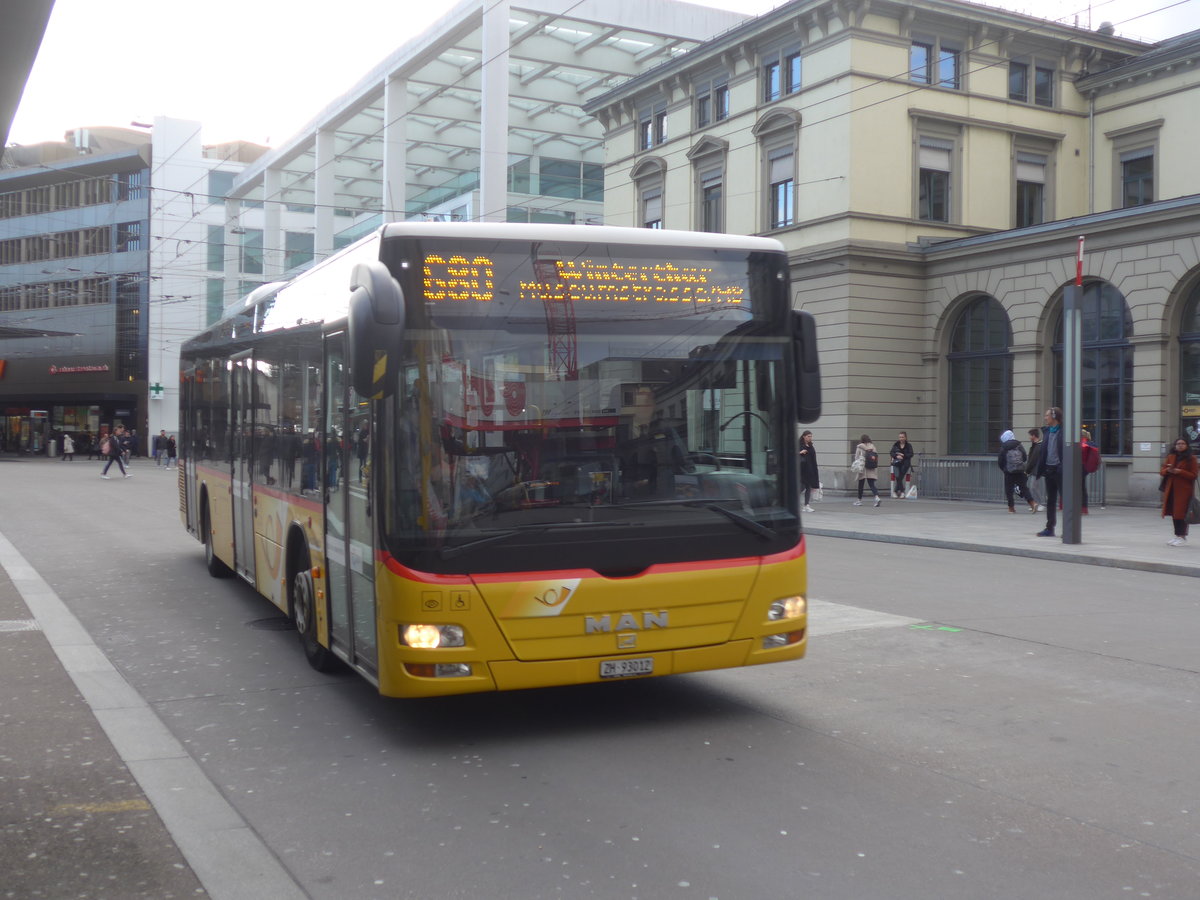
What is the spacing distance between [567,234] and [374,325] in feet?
3.86

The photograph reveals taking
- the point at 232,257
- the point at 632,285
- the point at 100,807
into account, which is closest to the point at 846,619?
the point at 632,285

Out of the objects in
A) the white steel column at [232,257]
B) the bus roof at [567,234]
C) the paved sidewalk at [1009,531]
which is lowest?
the paved sidewalk at [1009,531]

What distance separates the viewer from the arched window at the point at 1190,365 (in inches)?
963

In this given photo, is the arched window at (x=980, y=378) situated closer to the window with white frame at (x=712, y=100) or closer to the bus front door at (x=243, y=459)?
the window with white frame at (x=712, y=100)

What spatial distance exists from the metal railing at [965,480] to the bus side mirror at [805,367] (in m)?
20.3

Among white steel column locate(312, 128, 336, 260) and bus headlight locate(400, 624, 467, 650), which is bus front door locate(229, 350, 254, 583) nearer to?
bus headlight locate(400, 624, 467, 650)

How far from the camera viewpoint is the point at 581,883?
406 cm

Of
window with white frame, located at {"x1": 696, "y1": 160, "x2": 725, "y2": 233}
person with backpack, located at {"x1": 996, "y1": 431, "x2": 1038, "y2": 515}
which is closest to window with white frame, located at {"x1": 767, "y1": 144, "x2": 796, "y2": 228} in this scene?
window with white frame, located at {"x1": 696, "y1": 160, "x2": 725, "y2": 233}

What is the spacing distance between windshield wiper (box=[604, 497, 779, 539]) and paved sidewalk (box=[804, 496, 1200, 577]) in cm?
903

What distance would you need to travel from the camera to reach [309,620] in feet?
25.0

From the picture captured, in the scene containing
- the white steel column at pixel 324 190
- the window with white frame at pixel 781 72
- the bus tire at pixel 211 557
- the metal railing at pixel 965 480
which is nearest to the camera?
the bus tire at pixel 211 557

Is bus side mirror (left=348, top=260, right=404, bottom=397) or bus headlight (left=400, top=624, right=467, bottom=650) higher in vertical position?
bus side mirror (left=348, top=260, right=404, bottom=397)

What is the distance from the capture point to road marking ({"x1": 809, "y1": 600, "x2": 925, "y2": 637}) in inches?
366

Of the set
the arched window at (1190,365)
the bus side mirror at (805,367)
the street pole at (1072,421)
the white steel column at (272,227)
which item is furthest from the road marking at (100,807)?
the white steel column at (272,227)
